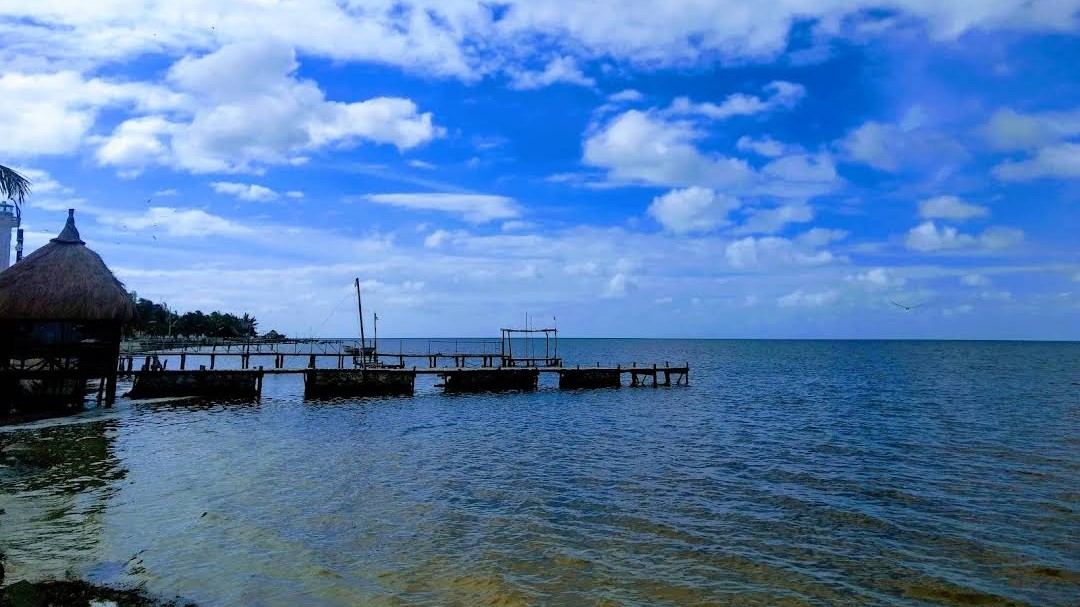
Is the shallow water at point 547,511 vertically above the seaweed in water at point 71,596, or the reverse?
the seaweed in water at point 71,596

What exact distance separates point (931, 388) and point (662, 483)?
43840mm

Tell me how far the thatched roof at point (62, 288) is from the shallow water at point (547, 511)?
5610mm

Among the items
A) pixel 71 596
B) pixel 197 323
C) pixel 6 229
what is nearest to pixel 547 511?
pixel 71 596

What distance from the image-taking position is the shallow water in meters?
10.1

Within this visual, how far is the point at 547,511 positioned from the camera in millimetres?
14297

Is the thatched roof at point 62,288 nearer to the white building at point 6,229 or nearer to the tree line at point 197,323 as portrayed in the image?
the white building at point 6,229

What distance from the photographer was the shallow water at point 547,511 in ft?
33.3

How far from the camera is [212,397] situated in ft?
124

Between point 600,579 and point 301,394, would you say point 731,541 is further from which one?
point 301,394

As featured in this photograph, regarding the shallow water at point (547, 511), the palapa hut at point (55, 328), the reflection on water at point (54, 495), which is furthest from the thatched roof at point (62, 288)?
the reflection on water at point (54, 495)

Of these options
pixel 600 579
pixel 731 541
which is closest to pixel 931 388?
pixel 731 541

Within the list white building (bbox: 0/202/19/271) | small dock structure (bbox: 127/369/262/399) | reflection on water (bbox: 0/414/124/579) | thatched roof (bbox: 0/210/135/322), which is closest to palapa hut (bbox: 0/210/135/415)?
thatched roof (bbox: 0/210/135/322)

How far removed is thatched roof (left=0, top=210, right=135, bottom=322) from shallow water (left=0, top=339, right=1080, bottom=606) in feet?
18.4

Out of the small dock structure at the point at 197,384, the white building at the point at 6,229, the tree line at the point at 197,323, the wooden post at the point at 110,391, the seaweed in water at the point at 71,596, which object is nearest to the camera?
A: the seaweed in water at the point at 71,596
